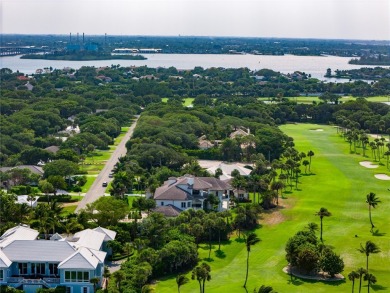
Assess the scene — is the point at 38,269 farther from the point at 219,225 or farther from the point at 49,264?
the point at 219,225

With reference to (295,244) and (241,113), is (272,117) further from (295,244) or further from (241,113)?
(295,244)

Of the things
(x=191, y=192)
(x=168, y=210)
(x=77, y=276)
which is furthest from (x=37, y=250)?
(x=191, y=192)

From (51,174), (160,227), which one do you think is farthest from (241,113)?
(160,227)

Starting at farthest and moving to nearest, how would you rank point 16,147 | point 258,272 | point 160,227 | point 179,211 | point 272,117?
point 272,117 → point 16,147 → point 179,211 → point 160,227 → point 258,272

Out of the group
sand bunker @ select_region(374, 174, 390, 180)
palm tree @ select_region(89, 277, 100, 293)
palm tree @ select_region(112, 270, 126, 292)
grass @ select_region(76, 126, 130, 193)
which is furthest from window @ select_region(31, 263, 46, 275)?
sand bunker @ select_region(374, 174, 390, 180)

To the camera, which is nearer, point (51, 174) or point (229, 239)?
point (229, 239)

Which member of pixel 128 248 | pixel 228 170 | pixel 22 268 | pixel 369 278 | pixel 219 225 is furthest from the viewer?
pixel 228 170

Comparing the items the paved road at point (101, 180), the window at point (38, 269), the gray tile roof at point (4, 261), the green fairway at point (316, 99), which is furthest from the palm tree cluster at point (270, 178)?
the green fairway at point (316, 99)
